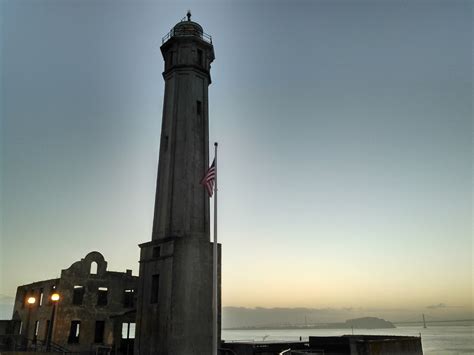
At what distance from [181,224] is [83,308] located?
62.9ft

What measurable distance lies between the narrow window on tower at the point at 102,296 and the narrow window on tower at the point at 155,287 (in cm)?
1724

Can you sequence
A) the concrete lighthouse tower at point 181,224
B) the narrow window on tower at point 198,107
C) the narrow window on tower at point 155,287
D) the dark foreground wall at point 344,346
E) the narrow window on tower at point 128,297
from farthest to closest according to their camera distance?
the narrow window on tower at point 128,297, the narrow window on tower at point 198,107, the narrow window on tower at point 155,287, the concrete lighthouse tower at point 181,224, the dark foreground wall at point 344,346

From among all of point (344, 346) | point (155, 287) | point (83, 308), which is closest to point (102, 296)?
point (83, 308)

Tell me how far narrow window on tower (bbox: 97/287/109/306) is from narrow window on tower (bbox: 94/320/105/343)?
5.57 ft

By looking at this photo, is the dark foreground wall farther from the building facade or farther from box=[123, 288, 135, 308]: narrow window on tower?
box=[123, 288, 135, 308]: narrow window on tower

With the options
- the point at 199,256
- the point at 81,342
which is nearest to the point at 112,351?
the point at 81,342

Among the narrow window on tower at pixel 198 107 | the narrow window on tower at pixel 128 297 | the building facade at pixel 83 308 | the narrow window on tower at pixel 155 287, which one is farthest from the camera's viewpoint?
the narrow window on tower at pixel 128 297

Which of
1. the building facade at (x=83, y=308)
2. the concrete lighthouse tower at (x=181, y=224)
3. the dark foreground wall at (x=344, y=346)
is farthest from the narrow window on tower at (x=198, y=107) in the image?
the building facade at (x=83, y=308)

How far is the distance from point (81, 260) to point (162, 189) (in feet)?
58.2

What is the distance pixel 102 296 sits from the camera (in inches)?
1505

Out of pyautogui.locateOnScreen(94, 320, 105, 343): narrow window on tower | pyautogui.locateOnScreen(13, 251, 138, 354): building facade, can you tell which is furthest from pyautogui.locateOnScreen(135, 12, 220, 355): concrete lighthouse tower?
pyautogui.locateOnScreen(94, 320, 105, 343): narrow window on tower

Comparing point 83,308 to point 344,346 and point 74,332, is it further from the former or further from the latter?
point 344,346

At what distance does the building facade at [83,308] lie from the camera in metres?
35.0

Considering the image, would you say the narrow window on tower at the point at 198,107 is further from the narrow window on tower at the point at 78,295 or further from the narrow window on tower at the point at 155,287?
the narrow window on tower at the point at 78,295
